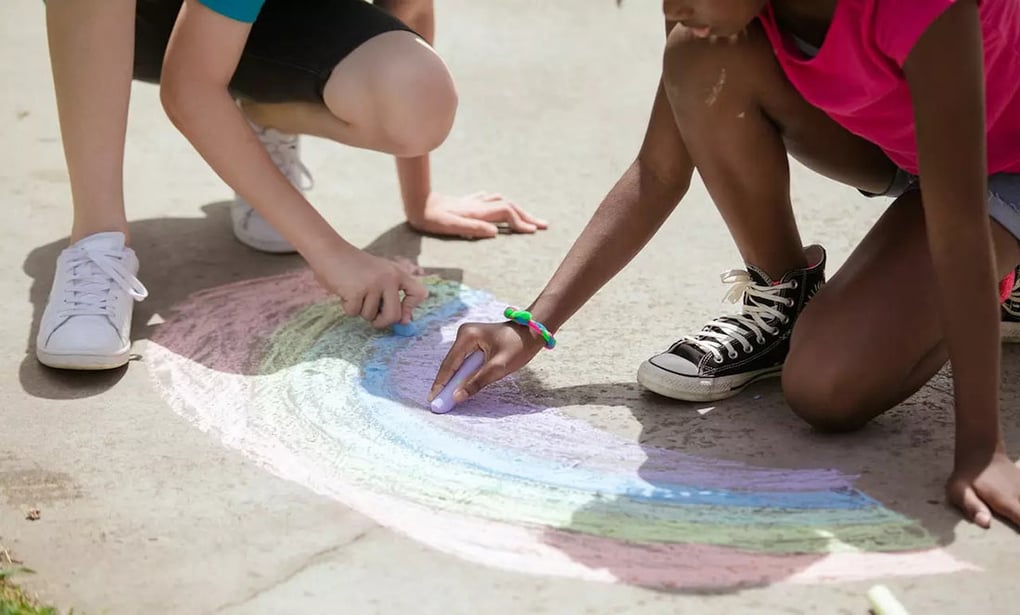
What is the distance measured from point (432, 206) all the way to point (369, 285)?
0.57 m

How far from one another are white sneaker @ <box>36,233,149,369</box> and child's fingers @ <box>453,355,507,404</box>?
2.05ft

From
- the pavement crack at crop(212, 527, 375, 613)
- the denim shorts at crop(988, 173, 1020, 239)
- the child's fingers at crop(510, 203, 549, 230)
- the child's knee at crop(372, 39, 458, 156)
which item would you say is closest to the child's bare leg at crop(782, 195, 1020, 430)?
the denim shorts at crop(988, 173, 1020, 239)

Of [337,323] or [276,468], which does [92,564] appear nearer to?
[276,468]

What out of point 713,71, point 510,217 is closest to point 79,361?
point 510,217

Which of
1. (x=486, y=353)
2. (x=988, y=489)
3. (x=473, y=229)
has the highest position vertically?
(x=988, y=489)

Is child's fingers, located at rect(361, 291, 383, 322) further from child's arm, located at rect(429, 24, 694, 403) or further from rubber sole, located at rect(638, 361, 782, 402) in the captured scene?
rubber sole, located at rect(638, 361, 782, 402)

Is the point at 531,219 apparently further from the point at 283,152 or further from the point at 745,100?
the point at 745,100

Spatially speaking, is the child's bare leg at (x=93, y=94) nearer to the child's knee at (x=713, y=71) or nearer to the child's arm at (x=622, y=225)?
the child's arm at (x=622, y=225)

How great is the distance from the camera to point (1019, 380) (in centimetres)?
210

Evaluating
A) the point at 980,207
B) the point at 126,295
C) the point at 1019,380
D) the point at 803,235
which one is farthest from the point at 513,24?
the point at 980,207

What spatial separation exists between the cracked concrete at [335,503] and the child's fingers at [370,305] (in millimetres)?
326

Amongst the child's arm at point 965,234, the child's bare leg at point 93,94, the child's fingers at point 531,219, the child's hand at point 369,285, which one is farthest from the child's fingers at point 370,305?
the child's arm at point 965,234

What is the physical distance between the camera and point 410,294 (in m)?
2.35

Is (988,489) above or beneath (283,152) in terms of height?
above
